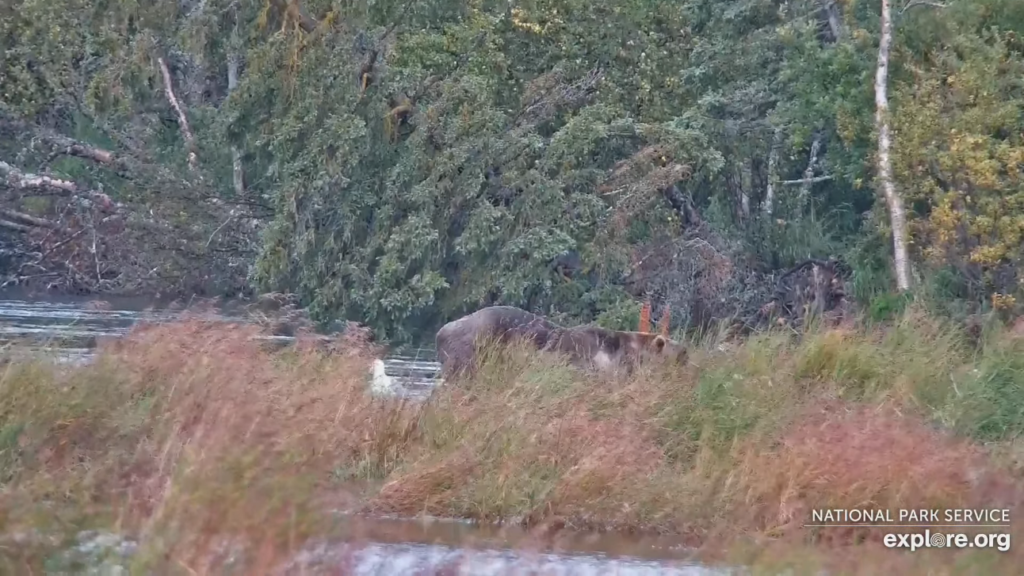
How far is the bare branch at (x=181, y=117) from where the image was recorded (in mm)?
21531

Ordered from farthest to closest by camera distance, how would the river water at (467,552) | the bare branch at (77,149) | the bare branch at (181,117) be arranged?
the bare branch at (181,117)
the bare branch at (77,149)
the river water at (467,552)

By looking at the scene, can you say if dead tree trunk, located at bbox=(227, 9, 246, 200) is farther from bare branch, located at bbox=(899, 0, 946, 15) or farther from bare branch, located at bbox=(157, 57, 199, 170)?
bare branch, located at bbox=(899, 0, 946, 15)

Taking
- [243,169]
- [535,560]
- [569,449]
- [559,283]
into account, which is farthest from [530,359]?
[243,169]

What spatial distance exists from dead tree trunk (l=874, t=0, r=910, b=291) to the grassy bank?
5408 millimetres

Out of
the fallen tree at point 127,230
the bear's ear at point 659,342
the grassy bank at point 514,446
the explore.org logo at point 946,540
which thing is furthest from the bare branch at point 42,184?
the explore.org logo at point 946,540

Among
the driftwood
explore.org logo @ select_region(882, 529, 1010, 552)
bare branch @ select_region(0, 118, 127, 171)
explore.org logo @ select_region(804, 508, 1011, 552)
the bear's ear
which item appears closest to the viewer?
explore.org logo @ select_region(882, 529, 1010, 552)

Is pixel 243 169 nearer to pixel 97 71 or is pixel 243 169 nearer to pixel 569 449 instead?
pixel 97 71

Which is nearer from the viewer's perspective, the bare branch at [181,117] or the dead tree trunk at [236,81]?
the dead tree trunk at [236,81]

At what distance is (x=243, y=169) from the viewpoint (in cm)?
2122

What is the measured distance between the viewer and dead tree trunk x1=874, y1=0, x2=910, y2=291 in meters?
16.7

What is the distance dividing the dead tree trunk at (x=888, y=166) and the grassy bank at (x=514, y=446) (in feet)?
17.7

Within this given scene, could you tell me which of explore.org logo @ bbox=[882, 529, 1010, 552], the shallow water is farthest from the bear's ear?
explore.org logo @ bbox=[882, 529, 1010, 552]

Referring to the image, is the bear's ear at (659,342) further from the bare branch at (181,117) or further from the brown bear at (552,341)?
the bare branch at (181,117)

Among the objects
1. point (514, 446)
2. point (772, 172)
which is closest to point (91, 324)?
point (514, 446)
